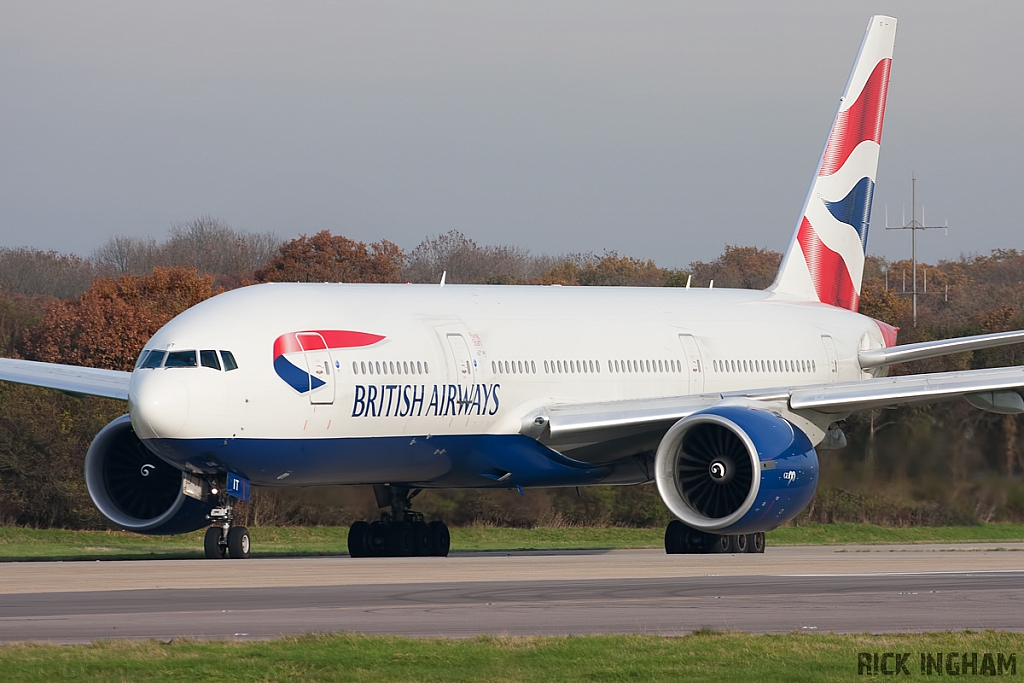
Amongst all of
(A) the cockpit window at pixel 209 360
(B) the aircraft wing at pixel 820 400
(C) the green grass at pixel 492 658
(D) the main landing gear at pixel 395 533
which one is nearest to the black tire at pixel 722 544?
(B) the aircraft wing at pixel 820 400

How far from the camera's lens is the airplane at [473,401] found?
21266 mm

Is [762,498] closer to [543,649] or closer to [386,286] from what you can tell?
[386,286]

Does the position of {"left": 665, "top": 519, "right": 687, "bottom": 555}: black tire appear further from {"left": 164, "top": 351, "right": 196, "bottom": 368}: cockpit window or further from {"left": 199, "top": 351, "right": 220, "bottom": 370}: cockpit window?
{"left": 164, "top": 351, "right": 196, "bottom": 368}: cockpit window

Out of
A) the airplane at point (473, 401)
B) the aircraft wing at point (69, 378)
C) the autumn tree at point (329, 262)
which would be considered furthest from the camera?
the autumn tree at point (329, 262)

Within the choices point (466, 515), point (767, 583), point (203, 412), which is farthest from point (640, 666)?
point (466, 515)

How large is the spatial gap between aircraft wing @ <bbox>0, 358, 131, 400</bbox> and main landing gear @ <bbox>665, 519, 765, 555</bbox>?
27.7 feet

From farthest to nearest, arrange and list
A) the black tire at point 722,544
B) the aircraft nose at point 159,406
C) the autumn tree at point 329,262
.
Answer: the autumn tree at point 329,262
the black tire at point 722,544
the aircraft nose at point 159,406

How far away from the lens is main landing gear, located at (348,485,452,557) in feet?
84.8

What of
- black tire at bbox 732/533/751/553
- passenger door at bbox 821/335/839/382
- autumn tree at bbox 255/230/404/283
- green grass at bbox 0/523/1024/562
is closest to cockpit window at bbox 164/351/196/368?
green grass at bbox 0/523/1024/562

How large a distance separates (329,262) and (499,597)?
187 ft

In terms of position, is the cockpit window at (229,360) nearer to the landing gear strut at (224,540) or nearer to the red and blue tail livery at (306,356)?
the red and blue tail livery at (306,356)

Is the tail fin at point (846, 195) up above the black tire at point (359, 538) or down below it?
above

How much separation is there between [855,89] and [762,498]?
510 inches

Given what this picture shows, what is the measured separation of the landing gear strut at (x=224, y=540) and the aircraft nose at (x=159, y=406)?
71.7 inches
